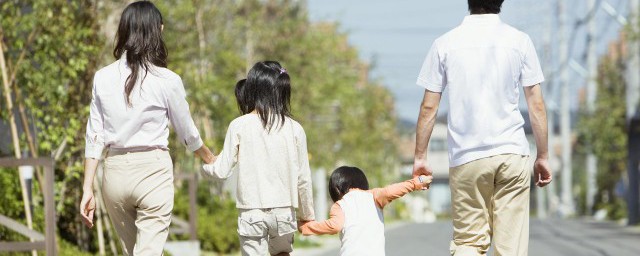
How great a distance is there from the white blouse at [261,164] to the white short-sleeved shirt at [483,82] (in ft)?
3.49

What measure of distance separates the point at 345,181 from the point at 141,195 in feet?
4.56

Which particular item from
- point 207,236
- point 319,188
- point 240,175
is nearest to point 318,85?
point 319,188

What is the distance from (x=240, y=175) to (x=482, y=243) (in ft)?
4.59

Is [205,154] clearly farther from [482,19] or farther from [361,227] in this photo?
[482,19]

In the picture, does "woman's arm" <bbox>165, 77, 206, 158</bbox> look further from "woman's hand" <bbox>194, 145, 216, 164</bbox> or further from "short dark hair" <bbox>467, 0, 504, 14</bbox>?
"short dark hair" <bbox>467, 0, 504, 14</bbox>

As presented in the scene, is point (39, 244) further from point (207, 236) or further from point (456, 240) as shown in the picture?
point (207, 236)

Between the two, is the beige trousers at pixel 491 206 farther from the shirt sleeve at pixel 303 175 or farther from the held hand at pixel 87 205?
the held hand at pixel 87 205

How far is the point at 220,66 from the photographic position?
26422 mm

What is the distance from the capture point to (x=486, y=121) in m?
6.20

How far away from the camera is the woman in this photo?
6441 millimetres

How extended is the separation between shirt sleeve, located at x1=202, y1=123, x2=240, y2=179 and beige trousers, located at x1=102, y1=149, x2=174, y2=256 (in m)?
0.52

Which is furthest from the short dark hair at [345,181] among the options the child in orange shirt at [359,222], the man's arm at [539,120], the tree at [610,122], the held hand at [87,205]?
the tree at [610,122]

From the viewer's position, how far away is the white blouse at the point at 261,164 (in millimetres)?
7023

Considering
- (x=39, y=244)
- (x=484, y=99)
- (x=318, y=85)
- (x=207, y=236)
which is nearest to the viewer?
(x=484, y=99)
